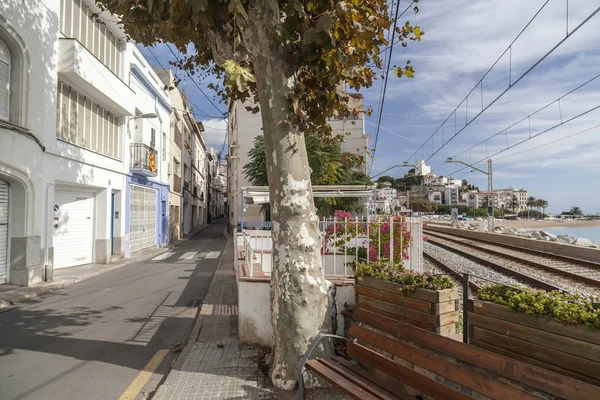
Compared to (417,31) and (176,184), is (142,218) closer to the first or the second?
(176,184)

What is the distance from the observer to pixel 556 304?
2479 mm

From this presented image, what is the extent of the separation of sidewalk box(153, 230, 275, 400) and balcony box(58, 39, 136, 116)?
9304 mm

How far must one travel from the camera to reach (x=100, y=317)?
272 inches

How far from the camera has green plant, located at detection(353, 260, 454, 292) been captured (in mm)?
3439

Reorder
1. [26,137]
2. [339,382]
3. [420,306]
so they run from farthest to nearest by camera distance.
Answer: [26,137] < [420,306] < [339,382]

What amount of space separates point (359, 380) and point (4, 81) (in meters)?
10.9

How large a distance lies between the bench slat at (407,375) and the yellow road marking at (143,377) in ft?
7.83

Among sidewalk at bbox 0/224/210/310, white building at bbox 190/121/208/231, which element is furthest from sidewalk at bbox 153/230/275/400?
white building at bbox 190/121/208/231

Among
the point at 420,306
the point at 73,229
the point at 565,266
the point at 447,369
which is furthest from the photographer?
the point at 73,229

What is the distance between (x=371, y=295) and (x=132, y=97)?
1568 centimetres

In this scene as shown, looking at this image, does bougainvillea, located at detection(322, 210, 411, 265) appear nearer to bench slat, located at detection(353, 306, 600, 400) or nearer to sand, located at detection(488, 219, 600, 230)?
bench slat, located at detection(353, 306, 600, 400)

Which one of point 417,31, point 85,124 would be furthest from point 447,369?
point 85,124

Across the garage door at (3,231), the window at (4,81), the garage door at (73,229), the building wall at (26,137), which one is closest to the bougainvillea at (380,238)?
the building wall at (26,137)

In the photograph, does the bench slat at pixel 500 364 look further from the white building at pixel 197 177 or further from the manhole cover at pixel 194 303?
the white building at pixel 197 177
